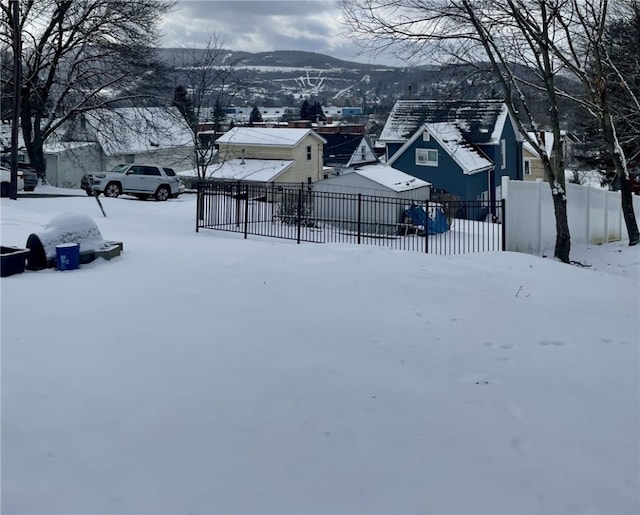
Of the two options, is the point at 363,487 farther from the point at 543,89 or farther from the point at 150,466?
the point at 543,89

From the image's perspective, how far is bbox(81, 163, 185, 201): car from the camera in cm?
2625

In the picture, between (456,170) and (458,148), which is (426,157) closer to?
(458,148)

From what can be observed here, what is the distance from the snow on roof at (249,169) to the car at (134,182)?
13.3 meters

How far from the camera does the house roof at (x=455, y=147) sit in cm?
3759

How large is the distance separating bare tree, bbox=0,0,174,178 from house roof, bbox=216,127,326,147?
1515cm

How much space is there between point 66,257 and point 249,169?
3475cm

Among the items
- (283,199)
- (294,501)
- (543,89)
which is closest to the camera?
(294,501)

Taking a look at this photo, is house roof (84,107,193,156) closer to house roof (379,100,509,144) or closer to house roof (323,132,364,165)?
house roof (379,100,509,144)

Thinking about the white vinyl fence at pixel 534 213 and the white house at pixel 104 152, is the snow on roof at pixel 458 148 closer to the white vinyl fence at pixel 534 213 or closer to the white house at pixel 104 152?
the white house at pixel 104 152

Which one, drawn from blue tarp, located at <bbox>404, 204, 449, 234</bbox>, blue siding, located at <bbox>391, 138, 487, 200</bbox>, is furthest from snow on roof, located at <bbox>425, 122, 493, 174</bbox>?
blue tarp, located at <bbox>404, 204, 449, 234</bbox>

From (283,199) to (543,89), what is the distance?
7603 mm

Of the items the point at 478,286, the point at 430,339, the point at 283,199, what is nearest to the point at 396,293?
the point at 478,286

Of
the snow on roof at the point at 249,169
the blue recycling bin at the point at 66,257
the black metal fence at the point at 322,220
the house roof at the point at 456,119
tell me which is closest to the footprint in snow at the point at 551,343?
the blue recycling bin at the point at 66,257

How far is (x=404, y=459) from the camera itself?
406 centimetres
